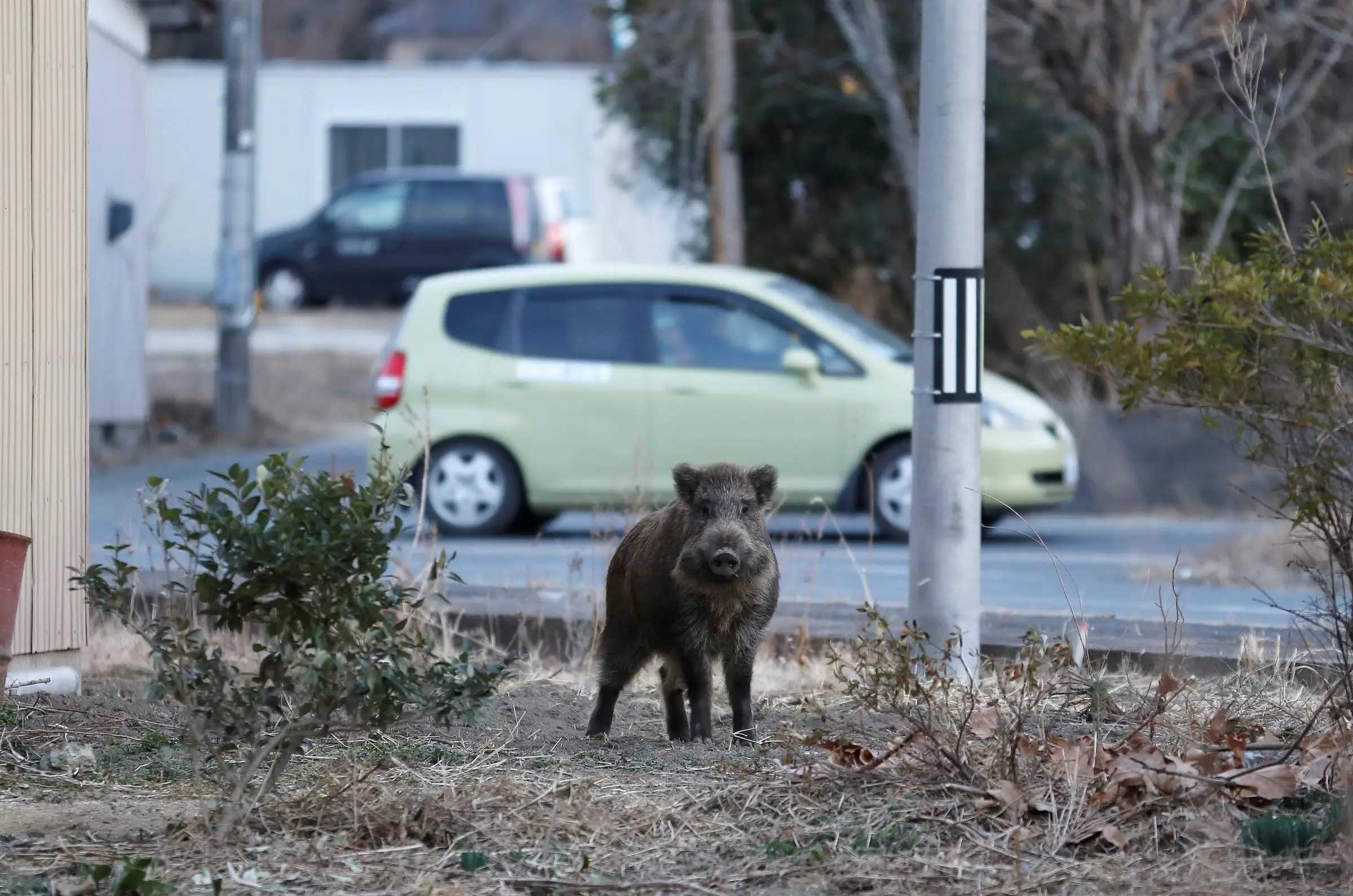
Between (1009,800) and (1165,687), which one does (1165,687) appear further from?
(1009,800)

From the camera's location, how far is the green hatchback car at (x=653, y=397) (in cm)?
1213

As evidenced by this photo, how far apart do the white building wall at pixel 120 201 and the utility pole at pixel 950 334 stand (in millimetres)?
9886

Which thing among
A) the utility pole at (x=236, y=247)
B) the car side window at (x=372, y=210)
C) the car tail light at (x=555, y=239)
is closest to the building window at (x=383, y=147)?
the car side window at (x=372, y=210)

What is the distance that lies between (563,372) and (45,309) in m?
6.35

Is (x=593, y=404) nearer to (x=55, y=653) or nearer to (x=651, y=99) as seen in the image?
(x=55, y=653)

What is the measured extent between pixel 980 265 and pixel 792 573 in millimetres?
4235

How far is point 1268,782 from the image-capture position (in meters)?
4.61

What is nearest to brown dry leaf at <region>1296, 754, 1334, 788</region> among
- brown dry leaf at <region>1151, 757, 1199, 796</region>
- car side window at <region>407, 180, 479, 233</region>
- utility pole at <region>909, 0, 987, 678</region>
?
brown dry leaf at <region>1151, 757, 1199, 796</region>

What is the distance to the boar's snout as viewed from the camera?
18.6 ft

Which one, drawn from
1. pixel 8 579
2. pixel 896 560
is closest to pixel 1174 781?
pixel 8 579

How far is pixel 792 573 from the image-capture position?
10695 millimetres

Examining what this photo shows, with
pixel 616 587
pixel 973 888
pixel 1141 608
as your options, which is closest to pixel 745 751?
pixel 616 587

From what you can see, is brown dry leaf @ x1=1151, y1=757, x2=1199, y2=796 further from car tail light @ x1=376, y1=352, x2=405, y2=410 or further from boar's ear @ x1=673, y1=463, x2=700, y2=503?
car tail light @ x1=376, y1=352, x2=405, y2=410

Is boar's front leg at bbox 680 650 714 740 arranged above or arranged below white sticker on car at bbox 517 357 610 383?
below
